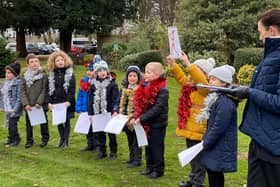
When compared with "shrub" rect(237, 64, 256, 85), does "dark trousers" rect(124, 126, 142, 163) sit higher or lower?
lower

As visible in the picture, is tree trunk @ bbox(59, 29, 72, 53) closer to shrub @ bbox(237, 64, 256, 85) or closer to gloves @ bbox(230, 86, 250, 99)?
shrub @ bbox(237, 64, 256, 85)

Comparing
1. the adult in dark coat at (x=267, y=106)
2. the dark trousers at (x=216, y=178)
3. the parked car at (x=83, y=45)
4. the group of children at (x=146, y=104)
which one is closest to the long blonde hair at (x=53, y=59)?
the group of children at (x=146, y=104)

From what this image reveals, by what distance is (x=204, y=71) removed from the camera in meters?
5.28

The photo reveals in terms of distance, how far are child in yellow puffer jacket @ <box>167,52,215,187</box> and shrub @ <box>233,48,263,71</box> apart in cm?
1088

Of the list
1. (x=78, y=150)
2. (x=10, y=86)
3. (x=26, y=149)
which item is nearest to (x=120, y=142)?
(x=78, y=150)

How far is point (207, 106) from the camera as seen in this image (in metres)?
4.90

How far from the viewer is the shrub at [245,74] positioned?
50.6ft

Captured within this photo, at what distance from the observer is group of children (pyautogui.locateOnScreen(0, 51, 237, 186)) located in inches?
181

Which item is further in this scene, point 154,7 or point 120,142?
point 154,7

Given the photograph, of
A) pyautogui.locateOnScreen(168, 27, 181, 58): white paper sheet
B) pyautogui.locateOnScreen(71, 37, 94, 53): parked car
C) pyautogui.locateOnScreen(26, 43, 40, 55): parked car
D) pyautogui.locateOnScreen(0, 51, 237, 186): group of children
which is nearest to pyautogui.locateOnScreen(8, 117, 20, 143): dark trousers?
pyautogui.locateOnScreen(0, 51, 237, 186): group of children

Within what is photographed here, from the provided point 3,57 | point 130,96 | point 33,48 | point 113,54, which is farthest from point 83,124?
point 33,48

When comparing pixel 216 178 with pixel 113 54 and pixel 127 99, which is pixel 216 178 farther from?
pixel 113 54

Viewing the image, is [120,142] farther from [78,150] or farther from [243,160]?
[243,160]

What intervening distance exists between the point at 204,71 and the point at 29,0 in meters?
23.8
